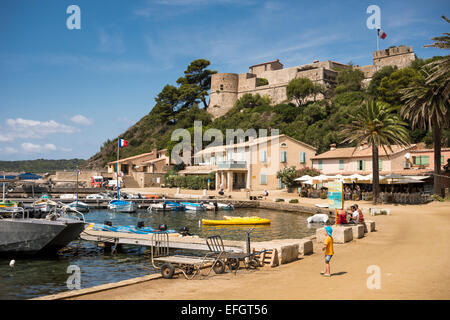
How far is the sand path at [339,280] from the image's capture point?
388 inches

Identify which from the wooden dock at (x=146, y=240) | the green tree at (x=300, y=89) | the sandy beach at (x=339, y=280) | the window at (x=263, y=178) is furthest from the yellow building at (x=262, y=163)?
the sandy beach at (x=339, y=280)

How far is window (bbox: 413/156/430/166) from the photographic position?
154 feet

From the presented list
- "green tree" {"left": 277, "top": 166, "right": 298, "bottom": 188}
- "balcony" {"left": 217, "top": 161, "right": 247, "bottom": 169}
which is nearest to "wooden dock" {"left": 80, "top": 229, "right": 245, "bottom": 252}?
"green tree" {"left": 277, "top": 166, "right": 298, "bottom": 188}

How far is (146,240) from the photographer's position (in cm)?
2067

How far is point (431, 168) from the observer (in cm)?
4600

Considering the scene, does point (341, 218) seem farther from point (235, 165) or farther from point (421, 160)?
point (235, 165)

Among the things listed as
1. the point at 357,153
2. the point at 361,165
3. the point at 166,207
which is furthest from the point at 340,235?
the point at 357,153

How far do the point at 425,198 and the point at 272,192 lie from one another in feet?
74.0

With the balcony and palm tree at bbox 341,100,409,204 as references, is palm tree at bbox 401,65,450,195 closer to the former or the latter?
palm tree at bbox 341,100,409,204

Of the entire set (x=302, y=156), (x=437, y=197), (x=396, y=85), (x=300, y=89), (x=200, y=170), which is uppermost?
(x=300, y=89)

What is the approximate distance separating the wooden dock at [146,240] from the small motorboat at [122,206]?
2266 centimetres

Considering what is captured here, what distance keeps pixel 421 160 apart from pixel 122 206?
3588 centimetres
